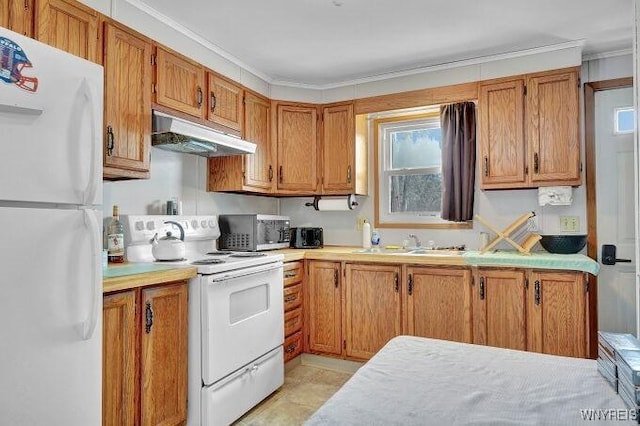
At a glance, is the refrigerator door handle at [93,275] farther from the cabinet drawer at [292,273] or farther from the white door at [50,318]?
the cabinet drawer at [292,273]

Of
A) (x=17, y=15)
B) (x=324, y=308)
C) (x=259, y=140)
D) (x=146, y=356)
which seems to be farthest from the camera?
(x=259, y=140)

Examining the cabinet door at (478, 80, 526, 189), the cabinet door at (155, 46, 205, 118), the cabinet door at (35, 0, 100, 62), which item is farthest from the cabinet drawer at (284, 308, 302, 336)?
the cabinet door at (35, 0, 100, 62)

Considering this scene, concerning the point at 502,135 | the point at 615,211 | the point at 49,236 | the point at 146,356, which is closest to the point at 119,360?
the point at 146,356

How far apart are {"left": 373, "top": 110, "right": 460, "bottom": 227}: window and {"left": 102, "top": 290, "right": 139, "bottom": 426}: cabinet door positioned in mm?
2442

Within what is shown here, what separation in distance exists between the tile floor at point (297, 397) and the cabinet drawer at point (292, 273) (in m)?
0.72

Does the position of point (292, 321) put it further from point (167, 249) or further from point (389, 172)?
point (389, 172)

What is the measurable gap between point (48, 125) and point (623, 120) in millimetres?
3579

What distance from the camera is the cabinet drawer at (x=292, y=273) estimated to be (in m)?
3.12

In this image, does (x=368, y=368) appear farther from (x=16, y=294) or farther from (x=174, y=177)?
(x=174, y=177)

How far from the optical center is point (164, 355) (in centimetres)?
208

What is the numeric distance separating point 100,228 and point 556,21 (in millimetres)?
2873

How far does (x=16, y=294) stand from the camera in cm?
128

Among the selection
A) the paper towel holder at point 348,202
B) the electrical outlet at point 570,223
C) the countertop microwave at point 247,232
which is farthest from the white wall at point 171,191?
the electrical outlet at point 570,223

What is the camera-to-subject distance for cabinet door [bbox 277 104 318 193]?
11.9 ft
